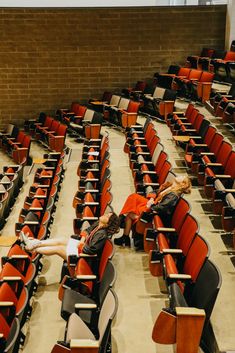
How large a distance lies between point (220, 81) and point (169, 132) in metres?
0.63

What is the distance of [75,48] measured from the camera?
304 cm

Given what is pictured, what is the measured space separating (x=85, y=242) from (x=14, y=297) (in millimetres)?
237

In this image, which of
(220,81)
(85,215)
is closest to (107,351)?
(85,215)

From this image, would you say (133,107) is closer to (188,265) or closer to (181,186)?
(181,186)

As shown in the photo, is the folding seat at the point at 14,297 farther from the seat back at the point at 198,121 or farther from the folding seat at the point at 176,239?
the seat back at the point at 198,121

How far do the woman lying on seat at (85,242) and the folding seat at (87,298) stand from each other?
118 mm

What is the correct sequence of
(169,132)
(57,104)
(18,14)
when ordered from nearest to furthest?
(169,132) → (18,14) → (57,104)

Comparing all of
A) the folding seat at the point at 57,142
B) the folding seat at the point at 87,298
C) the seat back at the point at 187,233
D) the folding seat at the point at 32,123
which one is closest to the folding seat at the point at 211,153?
the seat back at the point at 187,233

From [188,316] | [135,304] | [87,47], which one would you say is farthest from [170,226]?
[87,47]

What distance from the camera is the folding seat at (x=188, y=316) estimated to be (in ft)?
2.72

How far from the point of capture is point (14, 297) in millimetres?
1084

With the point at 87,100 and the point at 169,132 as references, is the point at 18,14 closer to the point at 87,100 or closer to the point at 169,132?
the point at 87,100

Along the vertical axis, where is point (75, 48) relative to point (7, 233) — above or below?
above

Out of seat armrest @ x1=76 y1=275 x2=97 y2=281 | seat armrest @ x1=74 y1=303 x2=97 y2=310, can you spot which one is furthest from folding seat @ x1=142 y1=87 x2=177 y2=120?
seat armrest @ x1=74 y1=303 x2=97 y2=310
